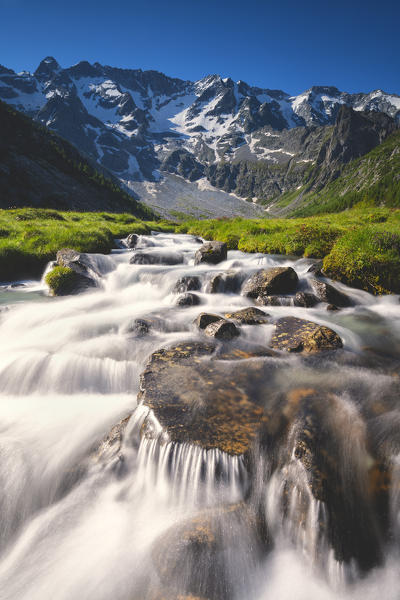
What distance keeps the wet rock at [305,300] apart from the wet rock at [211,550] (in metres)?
7.54

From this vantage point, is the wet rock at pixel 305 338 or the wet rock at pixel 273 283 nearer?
the wet rock at pixel 305 338

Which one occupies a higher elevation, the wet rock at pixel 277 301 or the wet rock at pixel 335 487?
the wet rock at pixel 277 301

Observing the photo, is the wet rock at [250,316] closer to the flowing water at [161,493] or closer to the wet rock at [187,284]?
the flowing water at [161,493]

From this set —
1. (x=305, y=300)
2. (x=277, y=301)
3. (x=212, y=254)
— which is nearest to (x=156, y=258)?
(x=212, y=254)

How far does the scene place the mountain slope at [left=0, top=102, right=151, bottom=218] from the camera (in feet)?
137

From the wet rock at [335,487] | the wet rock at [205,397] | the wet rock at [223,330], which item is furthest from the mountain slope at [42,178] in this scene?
the wet rock at [335,487]

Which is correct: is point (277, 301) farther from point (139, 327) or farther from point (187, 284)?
point (139, 327)

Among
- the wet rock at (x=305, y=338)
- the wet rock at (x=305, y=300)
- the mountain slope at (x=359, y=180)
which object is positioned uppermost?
the mountain slope at (x=359, y=180)

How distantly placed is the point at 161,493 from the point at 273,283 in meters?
8.27

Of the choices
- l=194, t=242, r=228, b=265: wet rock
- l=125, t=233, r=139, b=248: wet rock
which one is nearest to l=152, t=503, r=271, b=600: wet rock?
l=194, t=242, r=228, b=265: wet rock

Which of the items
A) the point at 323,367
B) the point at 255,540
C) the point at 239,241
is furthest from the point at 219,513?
the point at 239,241

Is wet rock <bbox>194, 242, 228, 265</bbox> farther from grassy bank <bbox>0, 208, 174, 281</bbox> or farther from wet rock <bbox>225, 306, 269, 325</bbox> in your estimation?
wet rock <bbox>225, 306, 269, 325</bbox>

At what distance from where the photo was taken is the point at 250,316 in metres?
8.22

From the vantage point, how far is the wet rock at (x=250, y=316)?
799cm
